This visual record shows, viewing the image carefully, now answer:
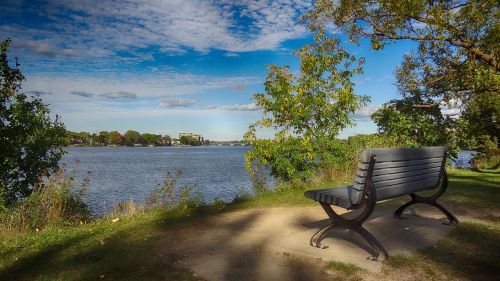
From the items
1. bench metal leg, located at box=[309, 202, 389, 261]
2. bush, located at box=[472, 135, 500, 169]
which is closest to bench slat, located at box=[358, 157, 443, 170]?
bench metal leg, located at box=[309, 202, 389, 261]

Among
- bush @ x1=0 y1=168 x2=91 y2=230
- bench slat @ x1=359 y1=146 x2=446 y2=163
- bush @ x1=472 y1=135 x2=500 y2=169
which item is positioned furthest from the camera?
bush @ x1=472 y1=135 x2=500 y2=169

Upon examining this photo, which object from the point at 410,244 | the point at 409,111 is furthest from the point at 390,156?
the point at 409,111

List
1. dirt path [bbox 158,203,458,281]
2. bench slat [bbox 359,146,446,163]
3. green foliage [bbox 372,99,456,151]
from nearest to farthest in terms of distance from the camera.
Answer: dirt path [bbox 158,203,458,281]
bench slat [bbox 359,146,446,163]
green foliage [bbox 372,99,456,151]

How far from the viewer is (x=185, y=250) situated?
16.5 feet

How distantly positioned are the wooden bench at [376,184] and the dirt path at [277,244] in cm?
28

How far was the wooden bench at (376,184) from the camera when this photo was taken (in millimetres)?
4373

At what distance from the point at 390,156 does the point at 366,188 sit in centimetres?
60

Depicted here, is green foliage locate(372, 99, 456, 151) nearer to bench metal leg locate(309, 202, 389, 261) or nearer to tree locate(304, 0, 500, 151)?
tree locate(304, 0, 500, 151)

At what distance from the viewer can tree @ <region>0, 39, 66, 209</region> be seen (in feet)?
32.3

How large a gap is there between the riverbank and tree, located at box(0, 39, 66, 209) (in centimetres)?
454

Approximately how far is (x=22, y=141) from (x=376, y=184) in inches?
400

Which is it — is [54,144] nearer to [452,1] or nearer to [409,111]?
[452,1]

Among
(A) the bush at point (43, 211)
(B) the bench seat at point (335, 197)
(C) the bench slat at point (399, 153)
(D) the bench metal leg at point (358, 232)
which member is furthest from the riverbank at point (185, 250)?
(C) the bench slat at point (399, 153)

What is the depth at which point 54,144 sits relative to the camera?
11.9m
